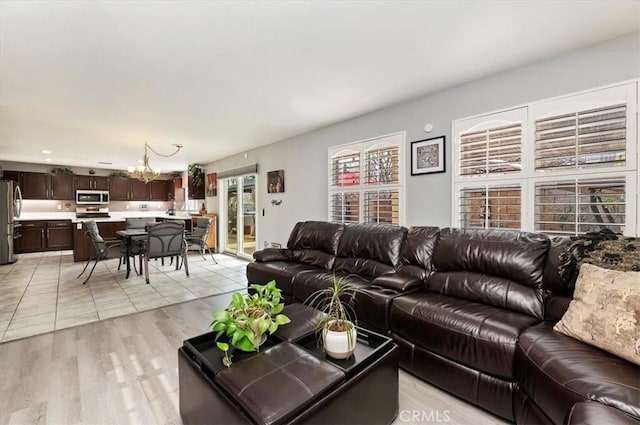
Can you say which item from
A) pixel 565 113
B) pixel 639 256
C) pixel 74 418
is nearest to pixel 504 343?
pixel 639 256

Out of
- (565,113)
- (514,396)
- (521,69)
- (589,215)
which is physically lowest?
(514,396)

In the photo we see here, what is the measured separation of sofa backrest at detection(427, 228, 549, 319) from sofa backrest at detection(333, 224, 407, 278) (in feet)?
1.45

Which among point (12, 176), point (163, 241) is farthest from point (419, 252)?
point (12, 176)

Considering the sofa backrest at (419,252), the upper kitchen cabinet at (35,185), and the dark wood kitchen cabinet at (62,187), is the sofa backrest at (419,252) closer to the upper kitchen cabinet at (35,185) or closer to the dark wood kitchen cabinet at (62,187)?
the dark wood kitchen cabinet at (62,187)

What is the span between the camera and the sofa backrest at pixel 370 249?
115 inches

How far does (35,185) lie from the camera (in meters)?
7.50

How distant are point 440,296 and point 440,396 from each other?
688 mm

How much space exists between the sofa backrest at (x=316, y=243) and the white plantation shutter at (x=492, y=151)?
158 centimetres

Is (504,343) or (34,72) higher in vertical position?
(34,72)

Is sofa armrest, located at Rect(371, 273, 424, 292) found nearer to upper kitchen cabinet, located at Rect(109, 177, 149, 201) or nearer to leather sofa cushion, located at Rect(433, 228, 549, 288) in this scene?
leather sofa cushion, located at Rect(433, 228, 549, 288)

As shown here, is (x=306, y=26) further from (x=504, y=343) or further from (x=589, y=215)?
(x=589, y=215)

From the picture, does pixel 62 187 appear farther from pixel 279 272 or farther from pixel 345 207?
pixel 345 207

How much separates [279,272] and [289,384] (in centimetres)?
205

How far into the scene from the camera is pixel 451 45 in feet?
7.17
